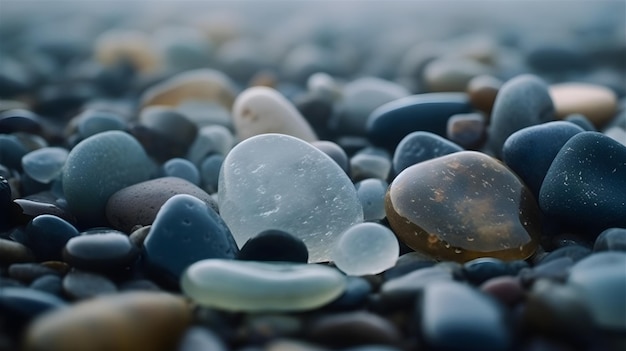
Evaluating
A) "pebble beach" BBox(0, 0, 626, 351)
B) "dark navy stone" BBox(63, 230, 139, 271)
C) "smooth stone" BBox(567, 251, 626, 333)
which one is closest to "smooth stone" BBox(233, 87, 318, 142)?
"pebble beach" BBox(0, 0, 626, 351)

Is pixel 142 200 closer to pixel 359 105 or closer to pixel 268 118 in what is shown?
pixel 268 118

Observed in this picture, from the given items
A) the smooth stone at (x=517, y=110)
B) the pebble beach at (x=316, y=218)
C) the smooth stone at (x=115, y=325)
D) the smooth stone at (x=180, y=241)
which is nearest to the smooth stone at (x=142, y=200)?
the pebble beach at (x=316, y=218)

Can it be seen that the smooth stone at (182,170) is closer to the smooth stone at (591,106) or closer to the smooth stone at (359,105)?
the smooth stone at (359,105)

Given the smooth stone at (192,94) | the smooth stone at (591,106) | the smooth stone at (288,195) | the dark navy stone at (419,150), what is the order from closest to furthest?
the smooth stone at (288,195) < the dark navy stone at (419,150) < the smooth stone at (591,106) < the smooth stone at (192,94)

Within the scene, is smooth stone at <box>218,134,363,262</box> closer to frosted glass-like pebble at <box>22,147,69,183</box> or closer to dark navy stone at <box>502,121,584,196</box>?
dark navy stone at <box>502,121,584,196</box>

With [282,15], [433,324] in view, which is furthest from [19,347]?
[282,15]
